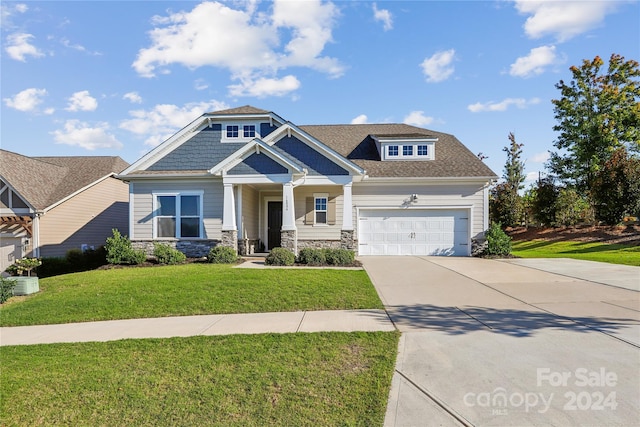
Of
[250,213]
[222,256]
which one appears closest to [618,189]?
[250,213]

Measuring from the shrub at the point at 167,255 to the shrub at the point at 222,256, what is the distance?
1.26 metres

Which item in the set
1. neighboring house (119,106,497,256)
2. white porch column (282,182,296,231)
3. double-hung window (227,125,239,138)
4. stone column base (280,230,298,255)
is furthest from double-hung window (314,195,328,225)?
double-hung window (227,125,239,138)

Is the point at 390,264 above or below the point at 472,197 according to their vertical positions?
below

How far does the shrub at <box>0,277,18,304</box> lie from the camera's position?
32.0 feet

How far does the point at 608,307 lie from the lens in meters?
7.31

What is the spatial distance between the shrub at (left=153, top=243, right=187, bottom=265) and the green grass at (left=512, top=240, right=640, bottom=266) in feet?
49.1

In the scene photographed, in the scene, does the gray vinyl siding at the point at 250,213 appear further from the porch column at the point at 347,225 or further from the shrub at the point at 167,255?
the porch column at the point at 347,225

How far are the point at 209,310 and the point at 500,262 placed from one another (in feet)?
37.4

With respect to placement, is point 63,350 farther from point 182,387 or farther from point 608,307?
point 608,307

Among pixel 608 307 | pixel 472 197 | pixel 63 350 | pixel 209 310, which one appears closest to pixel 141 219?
pixel 209 310

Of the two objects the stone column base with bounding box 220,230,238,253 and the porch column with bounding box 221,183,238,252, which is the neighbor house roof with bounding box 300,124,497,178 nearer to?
the porch column with bounding box 221,183,238,252

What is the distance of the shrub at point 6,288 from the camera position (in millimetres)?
9766

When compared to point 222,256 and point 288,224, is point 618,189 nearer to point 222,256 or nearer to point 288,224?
point 288,224

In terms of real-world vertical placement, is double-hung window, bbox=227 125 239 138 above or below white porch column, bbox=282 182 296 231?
above
